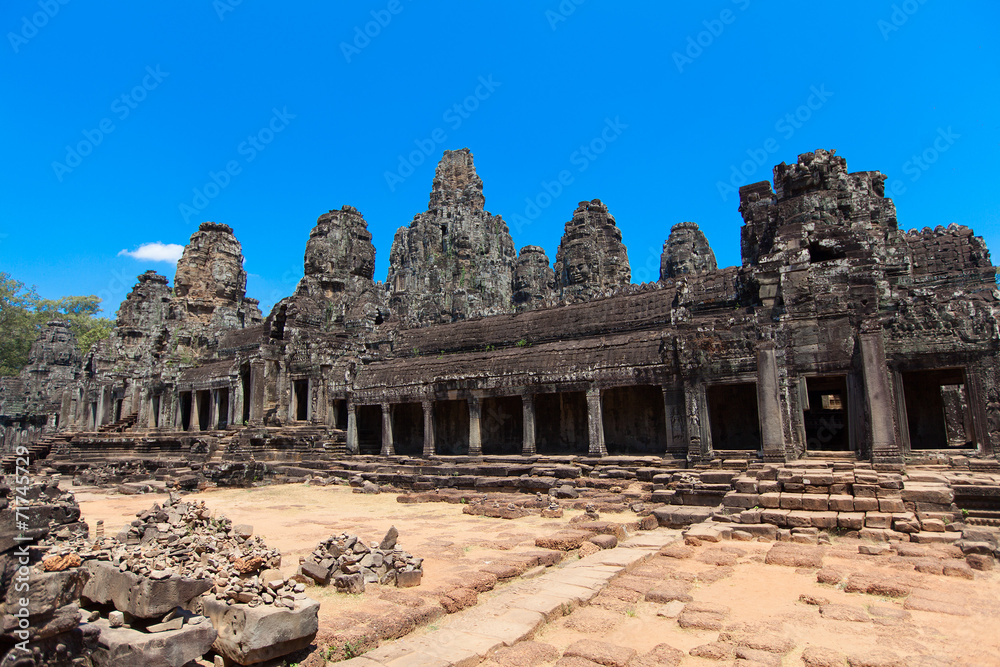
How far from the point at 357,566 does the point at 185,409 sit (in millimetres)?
34207

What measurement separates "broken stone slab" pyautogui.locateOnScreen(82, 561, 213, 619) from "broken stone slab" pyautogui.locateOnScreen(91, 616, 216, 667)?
0.59 feet

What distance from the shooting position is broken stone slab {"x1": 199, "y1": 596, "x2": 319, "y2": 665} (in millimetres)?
4594

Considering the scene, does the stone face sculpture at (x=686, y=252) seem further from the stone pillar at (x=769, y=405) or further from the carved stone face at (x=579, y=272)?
the stone pillar at (x=769, y=405)

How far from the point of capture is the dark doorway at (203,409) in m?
34.0

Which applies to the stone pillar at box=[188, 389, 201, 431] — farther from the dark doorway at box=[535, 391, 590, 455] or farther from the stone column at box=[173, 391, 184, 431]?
the dark doorway at box=[535, 391, 590, 455]

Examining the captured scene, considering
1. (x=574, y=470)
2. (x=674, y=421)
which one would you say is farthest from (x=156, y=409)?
(x=674, y=421)

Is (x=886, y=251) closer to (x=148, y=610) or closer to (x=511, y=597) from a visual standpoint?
(x=511, y=597)

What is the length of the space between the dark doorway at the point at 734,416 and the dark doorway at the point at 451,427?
9176 mm

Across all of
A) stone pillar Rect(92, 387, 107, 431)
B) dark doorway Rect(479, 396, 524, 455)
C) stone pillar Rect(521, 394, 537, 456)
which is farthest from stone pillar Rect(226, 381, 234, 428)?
stone pillar Rect(521, 394, 537, 456)

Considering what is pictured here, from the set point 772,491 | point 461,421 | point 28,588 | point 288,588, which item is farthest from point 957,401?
point 28,588

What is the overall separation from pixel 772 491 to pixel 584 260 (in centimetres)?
3264

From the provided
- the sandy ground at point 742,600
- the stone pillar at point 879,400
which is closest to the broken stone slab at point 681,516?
the sandy ground at point 742,600

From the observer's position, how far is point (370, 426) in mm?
25391

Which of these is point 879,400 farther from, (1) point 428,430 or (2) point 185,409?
(2) point 185,409
